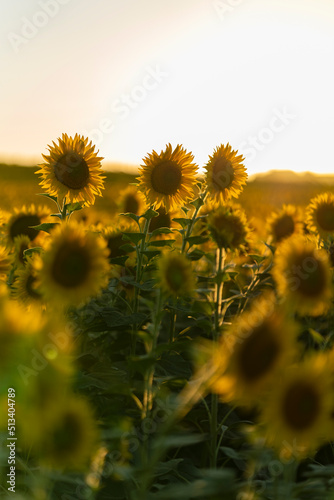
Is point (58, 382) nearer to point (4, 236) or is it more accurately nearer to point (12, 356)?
point (12, 356)

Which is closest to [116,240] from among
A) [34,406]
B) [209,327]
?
[209,327]

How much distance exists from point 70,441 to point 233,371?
37 cm

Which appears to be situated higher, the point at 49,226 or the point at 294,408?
the point at 49,226

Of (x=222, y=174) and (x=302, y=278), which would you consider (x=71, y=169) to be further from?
(x=302, y=278)

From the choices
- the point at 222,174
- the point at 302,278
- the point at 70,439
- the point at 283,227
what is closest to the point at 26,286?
Answer: the point at 222,174

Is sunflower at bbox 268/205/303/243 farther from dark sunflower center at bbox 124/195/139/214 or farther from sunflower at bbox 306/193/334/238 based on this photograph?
dark sunflower center at bbox 124/195/139/214

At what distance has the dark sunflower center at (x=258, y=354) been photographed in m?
1.12

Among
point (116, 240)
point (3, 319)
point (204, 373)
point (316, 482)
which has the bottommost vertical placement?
point (316, 482)

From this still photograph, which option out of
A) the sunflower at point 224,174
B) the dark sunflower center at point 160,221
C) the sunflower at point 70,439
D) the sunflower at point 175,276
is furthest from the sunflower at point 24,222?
the sunflower at point 70,439

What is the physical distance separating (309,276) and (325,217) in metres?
2.15

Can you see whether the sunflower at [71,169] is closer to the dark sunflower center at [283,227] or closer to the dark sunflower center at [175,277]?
the dark sunflower center at [175,277]

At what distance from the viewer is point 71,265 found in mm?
1700

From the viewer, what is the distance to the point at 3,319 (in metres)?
0.99

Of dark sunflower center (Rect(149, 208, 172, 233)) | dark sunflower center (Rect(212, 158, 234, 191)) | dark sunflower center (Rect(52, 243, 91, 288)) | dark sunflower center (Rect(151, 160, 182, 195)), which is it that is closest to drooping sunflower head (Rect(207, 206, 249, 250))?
dark sunflower center (Rect(212, 158, 234, 191))
